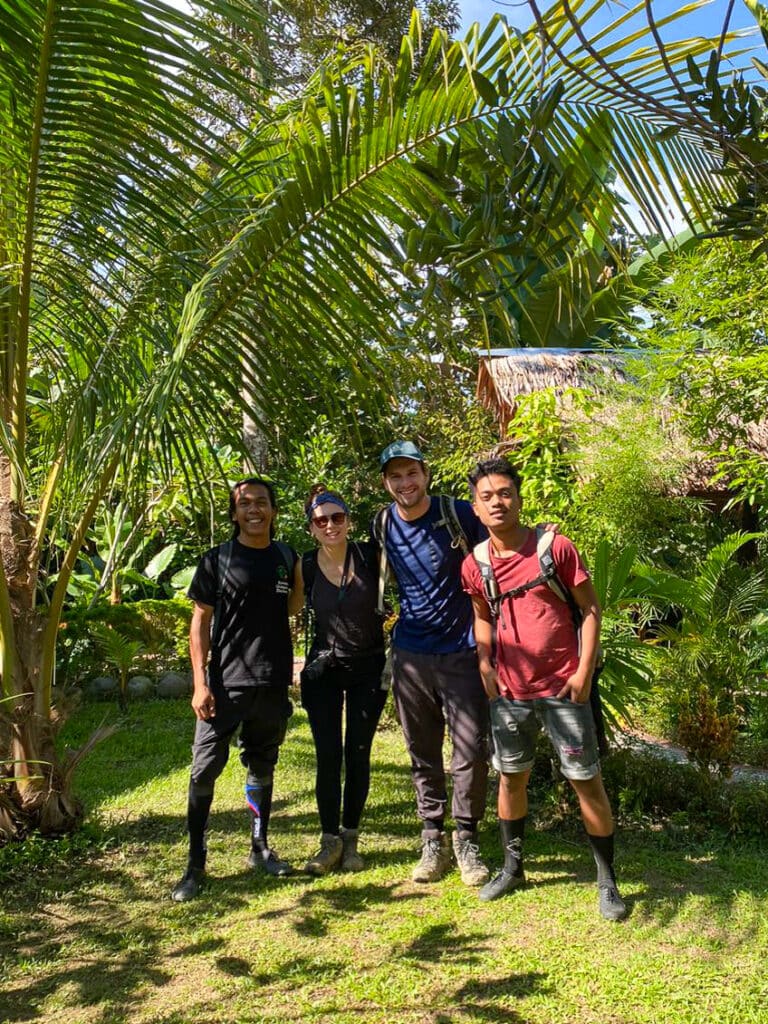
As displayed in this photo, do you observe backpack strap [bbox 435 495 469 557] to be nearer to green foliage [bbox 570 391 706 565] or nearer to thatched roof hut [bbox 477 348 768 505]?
green foliage [bbox 570 391 706 565]

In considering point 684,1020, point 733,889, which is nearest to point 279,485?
point 733,889

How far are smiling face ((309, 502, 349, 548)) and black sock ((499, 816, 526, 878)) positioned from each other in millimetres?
1389

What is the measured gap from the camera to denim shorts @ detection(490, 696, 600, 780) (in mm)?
3223

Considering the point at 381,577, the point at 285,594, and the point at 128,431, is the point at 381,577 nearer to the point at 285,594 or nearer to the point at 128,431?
the point at 285,594

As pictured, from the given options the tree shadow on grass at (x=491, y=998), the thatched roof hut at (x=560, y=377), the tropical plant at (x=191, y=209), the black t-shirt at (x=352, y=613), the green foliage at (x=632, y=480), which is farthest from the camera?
the thatched roof hut at (x=560, y=377)

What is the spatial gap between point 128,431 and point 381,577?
1450mm

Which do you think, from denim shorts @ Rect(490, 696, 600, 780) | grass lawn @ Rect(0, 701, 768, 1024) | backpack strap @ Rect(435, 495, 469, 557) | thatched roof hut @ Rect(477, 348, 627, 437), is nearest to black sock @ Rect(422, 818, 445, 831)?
grass lawn @ Rect(0, 701, 768, 1024)

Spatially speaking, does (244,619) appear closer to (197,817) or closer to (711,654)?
(197,817)

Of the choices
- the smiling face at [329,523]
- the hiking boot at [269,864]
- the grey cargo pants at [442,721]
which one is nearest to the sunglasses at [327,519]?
the smiling face at [329,523]

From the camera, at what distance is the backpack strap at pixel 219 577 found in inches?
146

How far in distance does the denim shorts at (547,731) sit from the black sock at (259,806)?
3.62ft

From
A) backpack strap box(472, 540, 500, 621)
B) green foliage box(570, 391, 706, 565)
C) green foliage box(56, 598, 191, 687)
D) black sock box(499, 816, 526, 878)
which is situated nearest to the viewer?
backpack strap box(472, 540, 500, 621)

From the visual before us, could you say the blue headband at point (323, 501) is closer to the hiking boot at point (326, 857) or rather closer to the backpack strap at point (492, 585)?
the backpack strap at point (492, 585)

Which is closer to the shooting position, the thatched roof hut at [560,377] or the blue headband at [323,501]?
the blue headband at [323,501]
